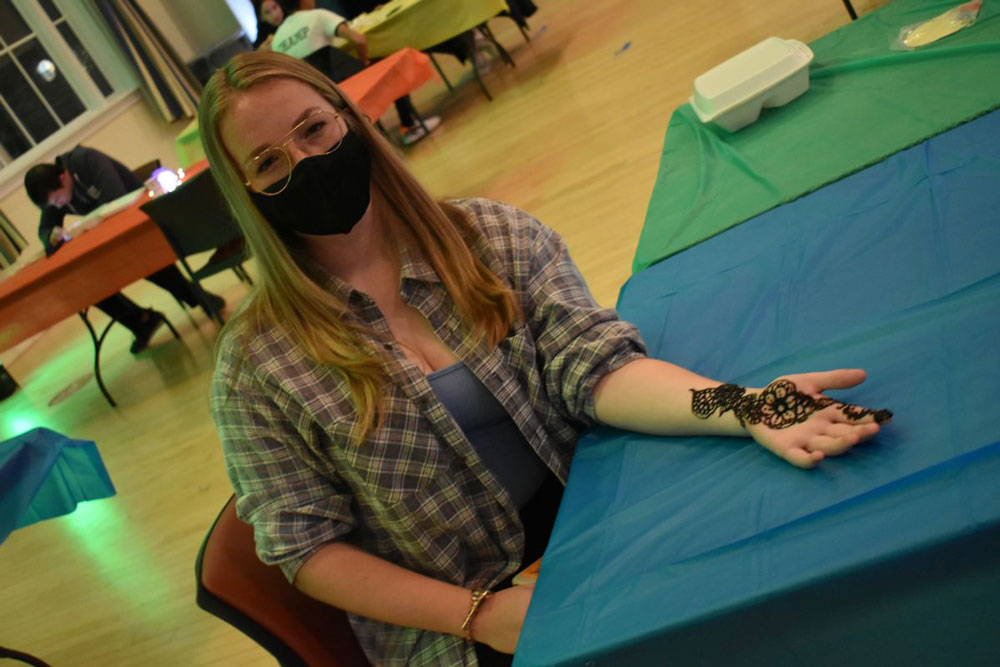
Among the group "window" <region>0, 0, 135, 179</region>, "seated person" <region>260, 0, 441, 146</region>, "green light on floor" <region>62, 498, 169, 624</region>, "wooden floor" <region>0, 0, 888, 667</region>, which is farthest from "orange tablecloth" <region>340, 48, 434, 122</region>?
"window" <region>0, 0, 135, 179</region>

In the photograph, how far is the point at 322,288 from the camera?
119 cm

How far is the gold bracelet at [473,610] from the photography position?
3.47 feet

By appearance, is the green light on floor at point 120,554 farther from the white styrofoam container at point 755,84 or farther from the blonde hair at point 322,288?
the white styrofoam container at point 755,84

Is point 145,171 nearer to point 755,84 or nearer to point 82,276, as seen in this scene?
point 82,276

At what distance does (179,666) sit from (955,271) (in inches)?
86.4

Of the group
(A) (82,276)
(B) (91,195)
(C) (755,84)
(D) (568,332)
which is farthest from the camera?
(B) (91,195)

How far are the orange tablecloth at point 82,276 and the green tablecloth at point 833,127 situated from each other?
2.53 m

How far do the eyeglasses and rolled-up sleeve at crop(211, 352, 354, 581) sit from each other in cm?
27

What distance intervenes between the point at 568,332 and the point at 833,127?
98 cm

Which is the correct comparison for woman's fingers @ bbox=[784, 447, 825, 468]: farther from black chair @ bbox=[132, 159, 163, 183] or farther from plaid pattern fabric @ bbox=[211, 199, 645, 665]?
black chair @ bbox=[132, 159, 163, 183]

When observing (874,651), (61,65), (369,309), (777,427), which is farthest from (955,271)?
(61,65)

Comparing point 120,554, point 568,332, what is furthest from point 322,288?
point 120,554

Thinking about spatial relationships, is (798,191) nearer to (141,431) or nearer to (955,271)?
(955,271)

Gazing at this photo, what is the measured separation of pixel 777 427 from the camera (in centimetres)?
88
